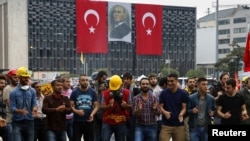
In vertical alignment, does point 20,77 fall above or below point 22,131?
above

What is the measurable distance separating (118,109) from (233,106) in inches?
78.2

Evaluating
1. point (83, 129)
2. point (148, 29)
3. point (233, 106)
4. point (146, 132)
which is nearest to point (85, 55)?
point (148, 29)

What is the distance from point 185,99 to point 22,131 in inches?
105

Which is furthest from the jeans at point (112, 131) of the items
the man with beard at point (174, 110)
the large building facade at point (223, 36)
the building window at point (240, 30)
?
the building window at point (240, 30)

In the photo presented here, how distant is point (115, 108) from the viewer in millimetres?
10461

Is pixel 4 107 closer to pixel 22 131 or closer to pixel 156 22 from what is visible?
pixel 22 131

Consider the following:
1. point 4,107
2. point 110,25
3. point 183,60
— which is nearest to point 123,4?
point 110,25

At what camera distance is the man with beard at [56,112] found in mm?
10141

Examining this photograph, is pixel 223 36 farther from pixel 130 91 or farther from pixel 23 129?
pixel 23 129

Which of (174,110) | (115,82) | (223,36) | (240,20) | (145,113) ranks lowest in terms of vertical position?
(145,113)

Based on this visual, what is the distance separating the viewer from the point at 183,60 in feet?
379

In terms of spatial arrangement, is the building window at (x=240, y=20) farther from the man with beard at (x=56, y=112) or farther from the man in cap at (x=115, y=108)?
the man with beard at (x=56, y=112)

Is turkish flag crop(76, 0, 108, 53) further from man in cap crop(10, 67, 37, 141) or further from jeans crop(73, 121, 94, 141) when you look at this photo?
man in cap crop(10, 67, 37, 141)

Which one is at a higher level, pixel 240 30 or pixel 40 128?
pixel 240 30
